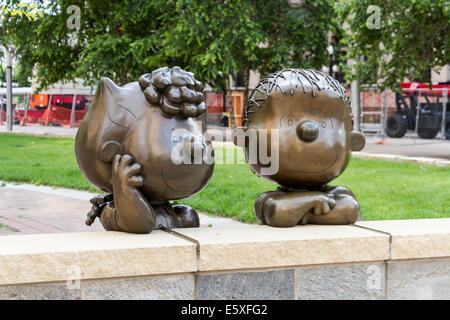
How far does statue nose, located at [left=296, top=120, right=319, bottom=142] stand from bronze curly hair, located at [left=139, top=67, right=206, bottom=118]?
517 mm

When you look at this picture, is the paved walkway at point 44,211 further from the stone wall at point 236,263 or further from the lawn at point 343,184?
the stone wall at point 236,263

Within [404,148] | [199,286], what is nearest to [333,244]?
[199,286]

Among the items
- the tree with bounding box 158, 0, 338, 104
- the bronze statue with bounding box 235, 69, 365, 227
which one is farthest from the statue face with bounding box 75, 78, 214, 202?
the tree with bounding box 158, 0, 338, 104

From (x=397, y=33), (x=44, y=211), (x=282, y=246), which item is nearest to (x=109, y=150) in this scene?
(x=282, y=246)

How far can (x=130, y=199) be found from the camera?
2.62 m

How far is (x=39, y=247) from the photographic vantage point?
230 centimetres

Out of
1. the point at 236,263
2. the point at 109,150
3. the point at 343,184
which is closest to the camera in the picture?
the point at 236,263

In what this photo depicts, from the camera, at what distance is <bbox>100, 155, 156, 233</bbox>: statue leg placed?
2.61 meters

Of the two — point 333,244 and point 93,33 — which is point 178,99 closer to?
point 333,244

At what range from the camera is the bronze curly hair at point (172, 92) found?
2.78 m

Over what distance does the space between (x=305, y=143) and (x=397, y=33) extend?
10.9 metres

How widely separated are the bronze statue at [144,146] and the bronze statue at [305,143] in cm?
35

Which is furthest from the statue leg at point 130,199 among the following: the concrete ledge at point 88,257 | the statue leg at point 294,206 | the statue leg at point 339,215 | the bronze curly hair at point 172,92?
the statue leg at point 339,215

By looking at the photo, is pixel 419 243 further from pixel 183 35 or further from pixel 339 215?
pixel 183 35
